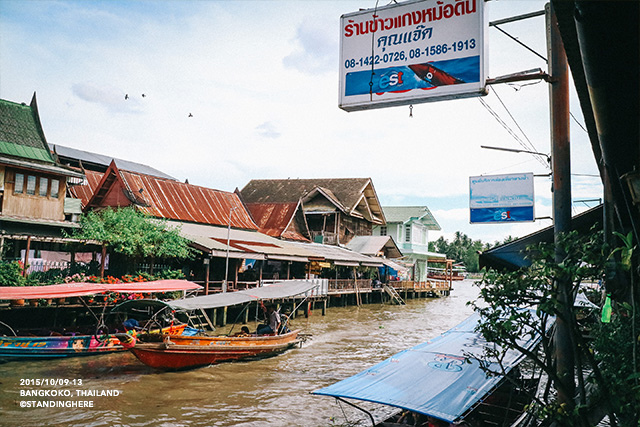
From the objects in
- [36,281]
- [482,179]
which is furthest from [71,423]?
[482,179]

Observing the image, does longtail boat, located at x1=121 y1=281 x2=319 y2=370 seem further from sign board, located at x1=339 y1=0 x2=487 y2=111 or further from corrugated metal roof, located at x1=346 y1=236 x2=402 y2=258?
corrugated metal roof, located at x1=346 y1=236 x2=402 y2=258

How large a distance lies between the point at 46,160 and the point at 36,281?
6980 millimetres

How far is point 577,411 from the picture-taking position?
353cm

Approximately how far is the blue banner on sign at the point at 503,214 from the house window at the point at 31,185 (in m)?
17.8

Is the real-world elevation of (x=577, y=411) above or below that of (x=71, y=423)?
above

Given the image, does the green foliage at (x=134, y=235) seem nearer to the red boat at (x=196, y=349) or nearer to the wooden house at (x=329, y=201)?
the red boat at (x=196, y=349)

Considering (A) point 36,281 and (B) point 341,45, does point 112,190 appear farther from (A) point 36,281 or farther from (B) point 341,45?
(B) point 341,45

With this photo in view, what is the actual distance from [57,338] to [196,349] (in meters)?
4.03

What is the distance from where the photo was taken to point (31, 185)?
19547 mm

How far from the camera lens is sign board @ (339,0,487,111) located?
5.38 metres

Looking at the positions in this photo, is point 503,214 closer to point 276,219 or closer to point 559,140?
point 559,140

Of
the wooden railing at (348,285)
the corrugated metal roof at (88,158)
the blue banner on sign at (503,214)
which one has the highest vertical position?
the corrugated metal roof at (88,158)

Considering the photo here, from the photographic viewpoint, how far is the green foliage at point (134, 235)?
18.6 meters

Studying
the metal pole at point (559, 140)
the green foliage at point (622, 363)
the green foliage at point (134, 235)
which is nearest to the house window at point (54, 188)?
the green foliage at point (134, 235)
